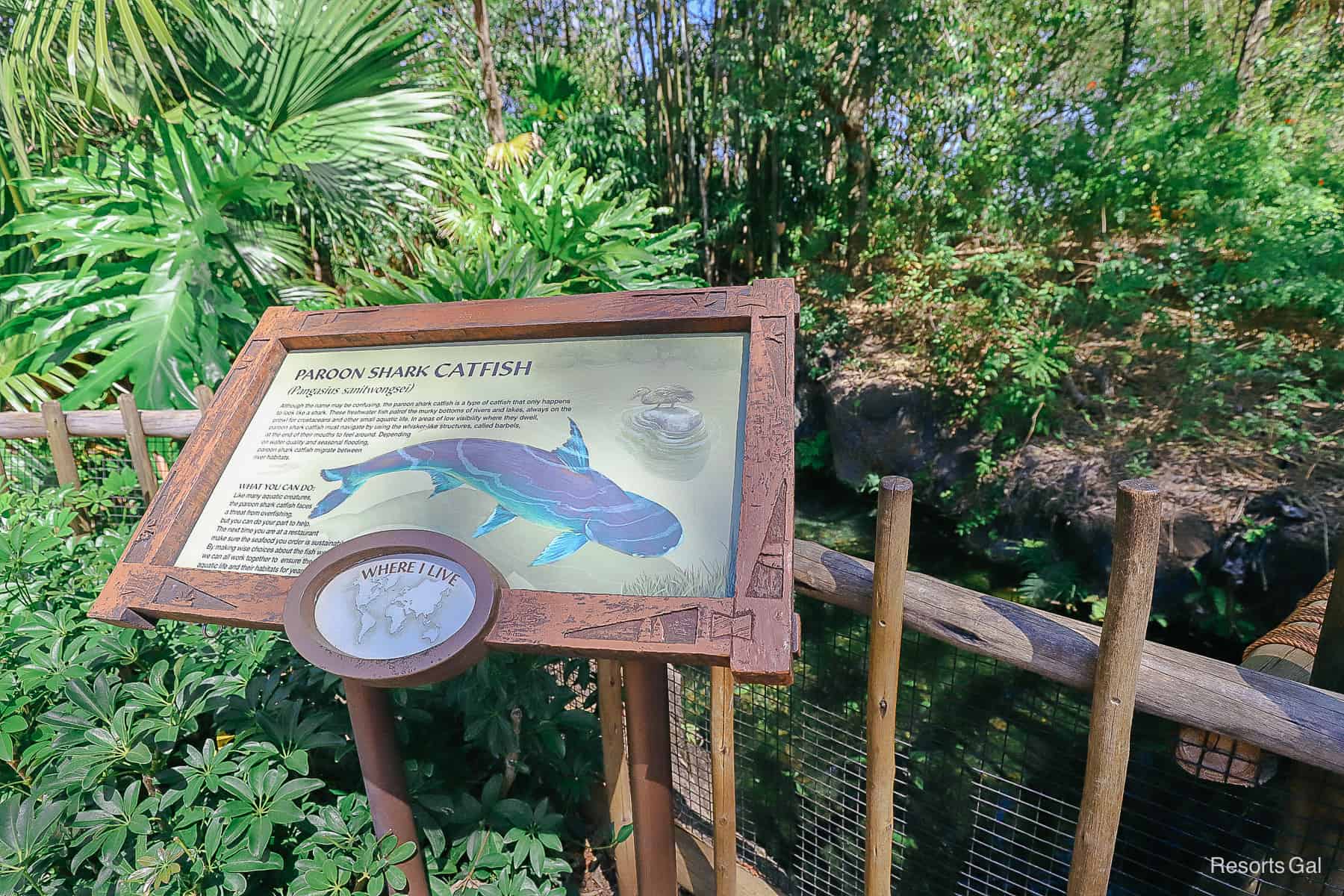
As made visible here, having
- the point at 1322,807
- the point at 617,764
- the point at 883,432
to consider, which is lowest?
the point at 883,432

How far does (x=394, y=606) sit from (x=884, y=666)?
0.85 m

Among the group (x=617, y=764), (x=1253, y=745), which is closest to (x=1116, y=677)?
(x=1253, y=745)

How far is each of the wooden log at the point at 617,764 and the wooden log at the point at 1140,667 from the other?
22.6 inches

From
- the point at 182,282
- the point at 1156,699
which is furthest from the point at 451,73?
the point at 1156,699

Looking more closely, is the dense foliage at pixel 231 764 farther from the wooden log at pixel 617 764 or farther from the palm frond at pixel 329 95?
the palm frond at pixel 329 95

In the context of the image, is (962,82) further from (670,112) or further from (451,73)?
(451,73)

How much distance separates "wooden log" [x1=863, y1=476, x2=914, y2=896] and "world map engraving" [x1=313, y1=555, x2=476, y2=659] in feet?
2.24

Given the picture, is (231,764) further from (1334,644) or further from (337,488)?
(1334,644)

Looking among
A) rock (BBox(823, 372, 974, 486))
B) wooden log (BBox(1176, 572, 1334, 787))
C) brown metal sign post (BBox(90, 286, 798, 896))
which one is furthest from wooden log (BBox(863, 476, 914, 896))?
rock (BBox(823, 372, 974, 486))

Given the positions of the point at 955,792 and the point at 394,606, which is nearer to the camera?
the point at 394,606

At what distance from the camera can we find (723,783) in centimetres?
156

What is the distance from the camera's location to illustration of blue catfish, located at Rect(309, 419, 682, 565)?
1053 mm

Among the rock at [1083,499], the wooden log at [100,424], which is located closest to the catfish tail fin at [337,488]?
the wooden log at [100,424]

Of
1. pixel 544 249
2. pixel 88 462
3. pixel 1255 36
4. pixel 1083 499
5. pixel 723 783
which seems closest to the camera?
pixel 723 783
